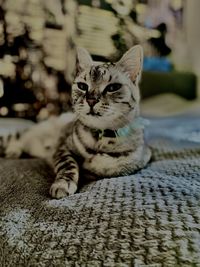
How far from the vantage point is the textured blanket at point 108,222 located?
0.57 meters

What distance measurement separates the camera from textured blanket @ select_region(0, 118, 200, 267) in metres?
0.57

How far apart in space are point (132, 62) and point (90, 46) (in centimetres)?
122

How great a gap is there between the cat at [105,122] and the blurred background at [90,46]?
902 millimetres

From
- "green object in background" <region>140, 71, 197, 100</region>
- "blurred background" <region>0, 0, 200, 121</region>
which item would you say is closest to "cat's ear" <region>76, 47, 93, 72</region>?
"blurred background" <region>0, 0, 200, 121</region>

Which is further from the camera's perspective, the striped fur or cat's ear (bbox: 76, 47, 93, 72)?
cat's ear (bbox: 76, 47, 93, 72)

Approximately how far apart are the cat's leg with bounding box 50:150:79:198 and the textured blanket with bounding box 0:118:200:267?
0.03 m

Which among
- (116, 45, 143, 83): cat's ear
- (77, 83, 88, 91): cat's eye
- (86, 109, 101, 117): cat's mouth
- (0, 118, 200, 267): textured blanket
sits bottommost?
(0, 118, 200, 267): textured blanket

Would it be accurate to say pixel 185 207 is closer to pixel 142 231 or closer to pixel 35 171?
pixel 142 231

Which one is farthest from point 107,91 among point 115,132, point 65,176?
point 65,176

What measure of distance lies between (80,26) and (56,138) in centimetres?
101

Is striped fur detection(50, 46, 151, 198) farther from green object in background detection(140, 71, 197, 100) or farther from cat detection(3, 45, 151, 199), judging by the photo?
green object in background detection(140, 71, 197, 100)

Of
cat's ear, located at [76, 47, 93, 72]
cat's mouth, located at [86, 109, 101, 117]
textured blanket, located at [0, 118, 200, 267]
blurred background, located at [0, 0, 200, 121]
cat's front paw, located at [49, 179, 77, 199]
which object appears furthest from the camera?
blurred background, located at [0, 0, 200, 121]

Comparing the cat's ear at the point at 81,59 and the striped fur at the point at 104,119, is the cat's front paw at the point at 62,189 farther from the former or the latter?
the cat's ear at the point at 81,59

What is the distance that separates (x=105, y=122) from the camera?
1.06 m
